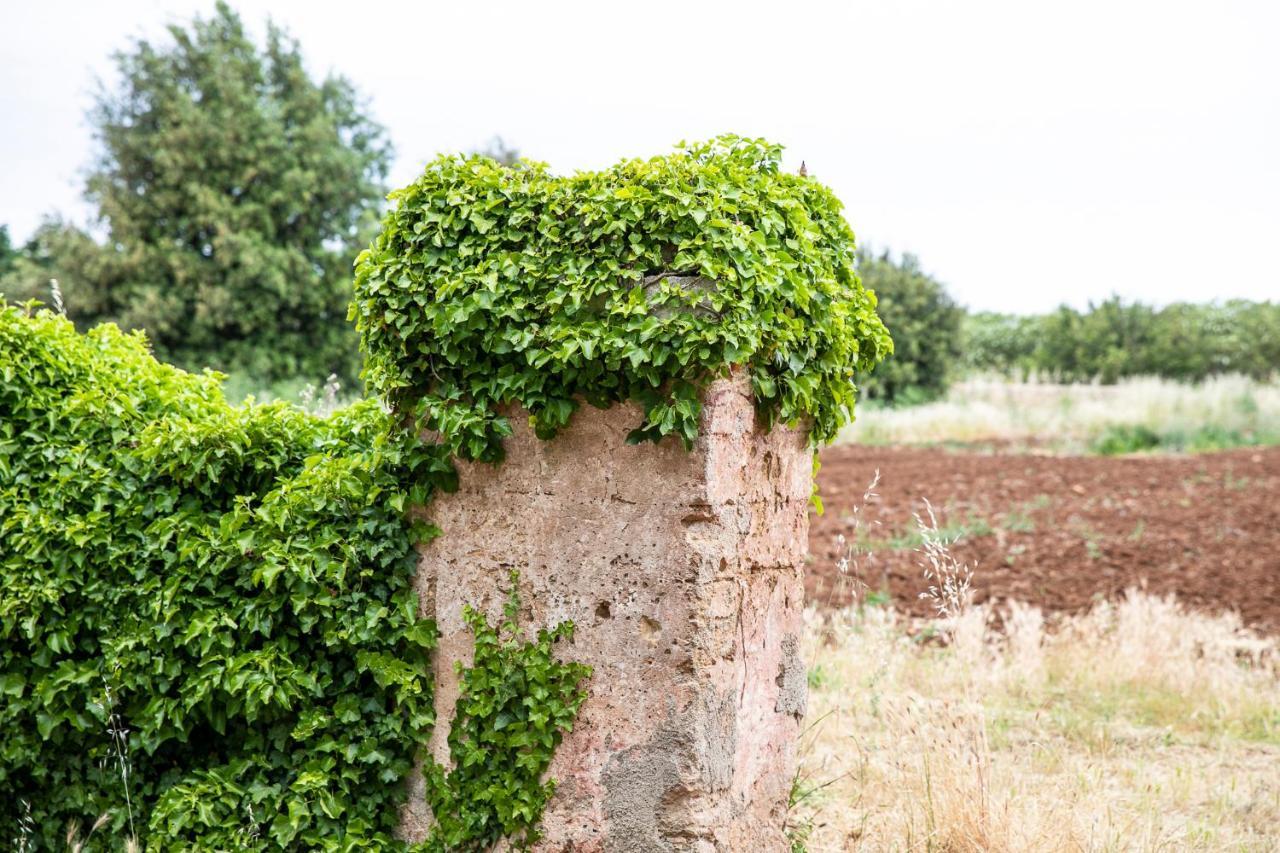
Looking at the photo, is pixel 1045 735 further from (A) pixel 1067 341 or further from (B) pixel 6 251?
(B) pixel 6 251

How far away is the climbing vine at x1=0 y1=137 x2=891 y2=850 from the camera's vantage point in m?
3.37

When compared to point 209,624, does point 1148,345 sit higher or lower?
higher

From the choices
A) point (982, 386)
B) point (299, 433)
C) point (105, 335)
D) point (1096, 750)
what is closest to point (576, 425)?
point (299, 433)

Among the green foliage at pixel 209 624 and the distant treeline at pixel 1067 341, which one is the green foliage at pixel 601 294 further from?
the distant treeline at pixel 1067 341

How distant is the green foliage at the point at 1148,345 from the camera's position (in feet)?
105

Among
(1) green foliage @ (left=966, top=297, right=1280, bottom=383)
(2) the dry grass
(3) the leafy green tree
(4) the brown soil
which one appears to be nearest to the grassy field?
(4) the brown soil

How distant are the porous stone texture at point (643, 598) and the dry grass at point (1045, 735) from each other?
0.87m

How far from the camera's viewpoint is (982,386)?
28.4 metres

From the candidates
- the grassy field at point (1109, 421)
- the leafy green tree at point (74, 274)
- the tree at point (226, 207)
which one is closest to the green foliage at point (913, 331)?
the grassy field at point (1109, 421)

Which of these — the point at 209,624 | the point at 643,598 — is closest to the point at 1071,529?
the point at 643,598

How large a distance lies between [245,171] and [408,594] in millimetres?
19721

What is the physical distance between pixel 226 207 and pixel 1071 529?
17.3m

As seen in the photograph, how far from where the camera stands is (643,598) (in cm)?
340

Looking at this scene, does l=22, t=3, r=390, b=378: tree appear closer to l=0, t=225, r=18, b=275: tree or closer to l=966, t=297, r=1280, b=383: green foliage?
l=0, t=225, r=18, b=275: tree
